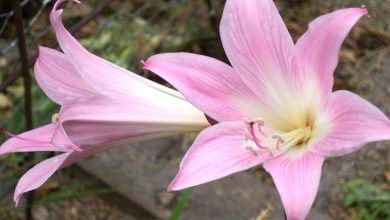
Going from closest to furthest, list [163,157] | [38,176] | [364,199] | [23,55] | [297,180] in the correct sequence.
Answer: [297,180], [38,176], [23,55], [364,199], [163,157]

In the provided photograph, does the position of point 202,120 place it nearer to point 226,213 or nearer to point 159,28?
point 226,213

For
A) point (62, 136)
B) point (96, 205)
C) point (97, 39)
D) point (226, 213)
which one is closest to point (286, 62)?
point (62, 136)

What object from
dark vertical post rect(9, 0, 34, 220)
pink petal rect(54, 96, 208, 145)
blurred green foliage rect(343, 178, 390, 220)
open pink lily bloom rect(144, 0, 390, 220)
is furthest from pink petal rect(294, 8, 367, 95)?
blurred green foliage rect(343, 178, 390, 220)

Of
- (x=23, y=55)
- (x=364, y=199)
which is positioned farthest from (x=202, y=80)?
(x=364, y=199)

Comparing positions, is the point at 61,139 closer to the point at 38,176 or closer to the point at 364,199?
the point at 38,176

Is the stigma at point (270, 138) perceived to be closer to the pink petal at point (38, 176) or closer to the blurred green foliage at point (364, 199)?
the pink petal at point (38, 176)

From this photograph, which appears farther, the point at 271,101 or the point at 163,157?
the point at 163,157

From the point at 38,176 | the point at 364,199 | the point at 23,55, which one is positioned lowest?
the point at 364,199
